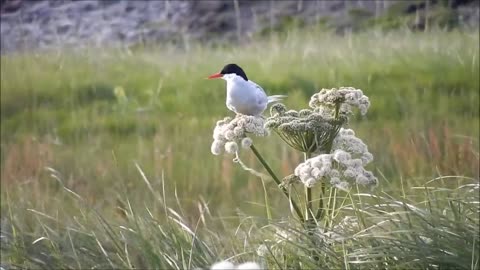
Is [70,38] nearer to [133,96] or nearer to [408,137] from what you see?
[133,96]

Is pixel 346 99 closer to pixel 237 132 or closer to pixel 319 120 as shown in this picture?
pixel 319 120

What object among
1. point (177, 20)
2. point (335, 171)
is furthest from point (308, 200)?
point (177, 20)

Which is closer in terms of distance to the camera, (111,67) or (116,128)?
(116,128)

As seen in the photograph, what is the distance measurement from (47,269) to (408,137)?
1.76m

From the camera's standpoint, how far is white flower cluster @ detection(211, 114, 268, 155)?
180cm

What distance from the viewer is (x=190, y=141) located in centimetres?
A: 418

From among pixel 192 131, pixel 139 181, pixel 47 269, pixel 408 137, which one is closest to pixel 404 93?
pixel 408 137

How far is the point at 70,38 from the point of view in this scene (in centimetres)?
557

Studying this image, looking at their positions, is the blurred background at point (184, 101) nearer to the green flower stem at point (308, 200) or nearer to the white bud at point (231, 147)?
the green flower stem at point (308, 200)

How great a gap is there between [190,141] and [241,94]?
2310 mm

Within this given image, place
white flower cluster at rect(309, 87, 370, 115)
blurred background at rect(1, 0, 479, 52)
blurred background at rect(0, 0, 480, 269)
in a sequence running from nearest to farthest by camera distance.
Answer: white flower cluster at rect(309, 87, 370, 115)
blurred background at rect(0, 0, 480, 269)
blurred background at rect(1, 0, 479, 52)

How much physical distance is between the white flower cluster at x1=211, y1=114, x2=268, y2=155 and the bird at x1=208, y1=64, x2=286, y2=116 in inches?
2.0

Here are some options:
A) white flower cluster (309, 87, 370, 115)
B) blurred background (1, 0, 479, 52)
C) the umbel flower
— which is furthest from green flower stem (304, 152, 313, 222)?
blurred background (1, 0, 479, 52)

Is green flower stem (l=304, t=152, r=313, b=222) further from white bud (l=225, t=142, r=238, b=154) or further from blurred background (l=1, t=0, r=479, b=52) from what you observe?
blurred background (l=1, t=0, r=479, b=52)
